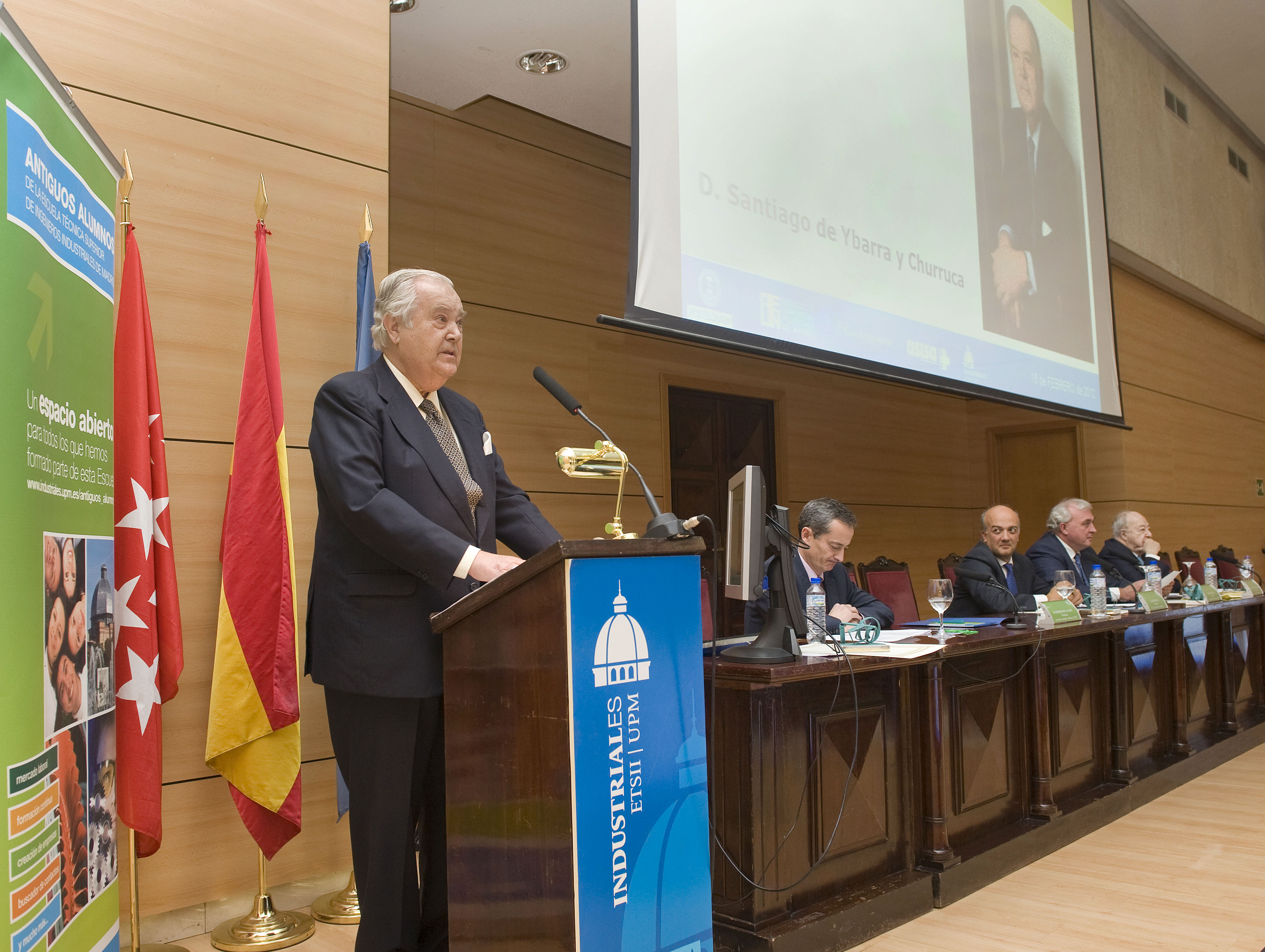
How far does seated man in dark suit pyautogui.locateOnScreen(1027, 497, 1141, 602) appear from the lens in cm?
482

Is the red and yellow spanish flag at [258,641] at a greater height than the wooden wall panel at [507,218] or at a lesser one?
lesser

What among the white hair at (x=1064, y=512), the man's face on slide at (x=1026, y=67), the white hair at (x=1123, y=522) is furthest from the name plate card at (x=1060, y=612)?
the man's face on slide at (x=1026, y=67)

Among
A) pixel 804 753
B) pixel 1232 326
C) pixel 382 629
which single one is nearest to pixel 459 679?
pixel 382 629

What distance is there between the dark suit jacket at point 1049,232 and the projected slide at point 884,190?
0.01 metres

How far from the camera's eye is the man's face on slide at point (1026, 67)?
5086mm

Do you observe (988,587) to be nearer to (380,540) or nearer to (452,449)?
(452,449)

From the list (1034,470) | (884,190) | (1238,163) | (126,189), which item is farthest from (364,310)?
(1238,163)

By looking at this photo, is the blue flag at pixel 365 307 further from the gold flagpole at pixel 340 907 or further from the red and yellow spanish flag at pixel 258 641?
the gold flagpole at pixel 340 907

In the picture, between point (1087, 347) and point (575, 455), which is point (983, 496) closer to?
point (1087, 347)

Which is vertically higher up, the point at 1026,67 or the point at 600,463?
the point at 1026,67

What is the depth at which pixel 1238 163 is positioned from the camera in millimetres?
8891

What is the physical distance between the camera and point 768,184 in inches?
140

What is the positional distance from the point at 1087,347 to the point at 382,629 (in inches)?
194

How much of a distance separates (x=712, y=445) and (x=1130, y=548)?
2.58m
